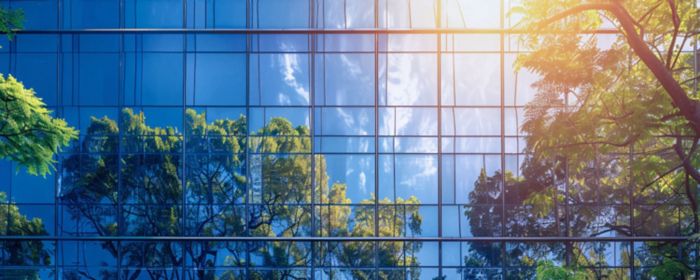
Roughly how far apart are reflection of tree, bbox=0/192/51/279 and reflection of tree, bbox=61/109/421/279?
1150mm

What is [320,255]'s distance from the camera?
Result: 57.2 ft

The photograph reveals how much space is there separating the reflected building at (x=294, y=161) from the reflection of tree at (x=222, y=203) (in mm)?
37

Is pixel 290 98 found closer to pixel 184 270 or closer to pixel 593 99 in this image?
pixel 184 270

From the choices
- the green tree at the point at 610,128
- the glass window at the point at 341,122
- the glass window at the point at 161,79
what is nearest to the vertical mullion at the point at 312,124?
the glass window at the point at 341,122

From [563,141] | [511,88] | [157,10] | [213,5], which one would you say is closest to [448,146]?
[511,88]

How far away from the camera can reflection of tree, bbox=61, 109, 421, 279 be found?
17.4 metres

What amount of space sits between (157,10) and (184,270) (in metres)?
6.90

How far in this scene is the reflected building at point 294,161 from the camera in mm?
17438

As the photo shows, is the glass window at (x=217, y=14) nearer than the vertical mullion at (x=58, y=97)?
No

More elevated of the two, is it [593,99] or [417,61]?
[417,61]

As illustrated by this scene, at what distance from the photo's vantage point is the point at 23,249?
1758 cm

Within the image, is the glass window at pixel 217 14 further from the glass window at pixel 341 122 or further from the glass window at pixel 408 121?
the glass window at pixel 408 121

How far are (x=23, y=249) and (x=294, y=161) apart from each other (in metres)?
7.47

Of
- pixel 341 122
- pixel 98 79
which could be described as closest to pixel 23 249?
pixel 98 79
